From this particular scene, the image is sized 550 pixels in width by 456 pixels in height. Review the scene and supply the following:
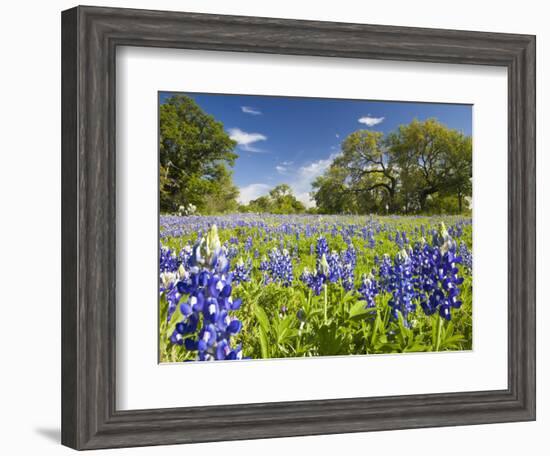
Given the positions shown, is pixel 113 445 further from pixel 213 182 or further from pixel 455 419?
pixel 455 419

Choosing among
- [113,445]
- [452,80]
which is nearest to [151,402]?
[113,445]

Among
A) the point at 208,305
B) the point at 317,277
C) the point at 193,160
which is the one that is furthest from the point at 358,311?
the point at 193,160

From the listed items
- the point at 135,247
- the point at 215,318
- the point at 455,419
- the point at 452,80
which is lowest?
the point at 455,419

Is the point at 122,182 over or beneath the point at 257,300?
over

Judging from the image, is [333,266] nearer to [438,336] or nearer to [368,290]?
[368,290]

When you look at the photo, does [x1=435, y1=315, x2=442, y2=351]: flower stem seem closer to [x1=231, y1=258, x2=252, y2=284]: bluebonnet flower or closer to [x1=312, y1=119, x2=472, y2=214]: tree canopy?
[x1=312, y1=119, x2=472, y2=214]: tree canopy

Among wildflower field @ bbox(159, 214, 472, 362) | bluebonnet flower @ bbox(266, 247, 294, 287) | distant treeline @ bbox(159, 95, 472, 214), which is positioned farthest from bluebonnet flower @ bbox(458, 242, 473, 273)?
bluebonnet flower @ bbox(266, 247, 294, 287)
